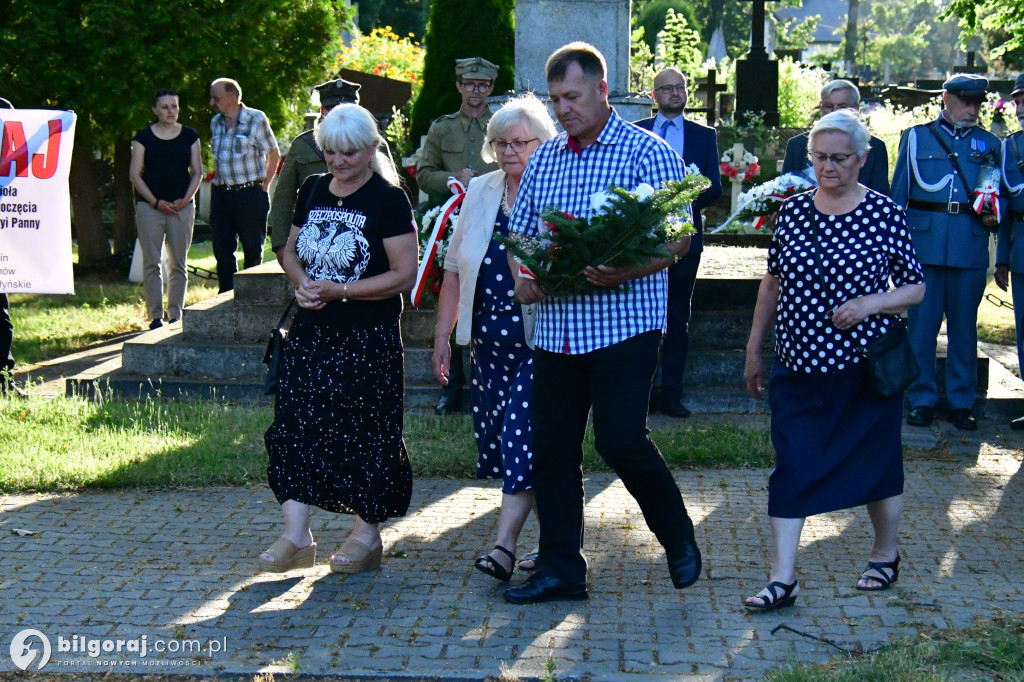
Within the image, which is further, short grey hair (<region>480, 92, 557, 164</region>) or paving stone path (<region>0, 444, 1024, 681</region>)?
short grey hair (<region>480, 92, 557, 164</region>)

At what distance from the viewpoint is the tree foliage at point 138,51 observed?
13062mm

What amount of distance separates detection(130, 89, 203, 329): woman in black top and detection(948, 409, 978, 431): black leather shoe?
255 inches

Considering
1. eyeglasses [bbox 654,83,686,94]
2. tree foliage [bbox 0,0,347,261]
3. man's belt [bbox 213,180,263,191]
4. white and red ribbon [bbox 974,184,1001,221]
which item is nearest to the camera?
white and red ribbon [bbox 974,184,1001,221]

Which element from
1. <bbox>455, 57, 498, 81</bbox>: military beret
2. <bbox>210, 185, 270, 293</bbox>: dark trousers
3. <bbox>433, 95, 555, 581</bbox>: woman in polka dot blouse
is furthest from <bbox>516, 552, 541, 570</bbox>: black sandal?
<bbox>210, 185, 270, 293</bbox>: dark trousers

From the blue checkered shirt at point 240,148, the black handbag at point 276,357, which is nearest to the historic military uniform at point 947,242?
the black handbag at point 276,357

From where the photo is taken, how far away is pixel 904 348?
4832 mm

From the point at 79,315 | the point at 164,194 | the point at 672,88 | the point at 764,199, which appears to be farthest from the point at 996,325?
the point at 79,315

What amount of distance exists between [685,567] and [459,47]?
11145 millimetres

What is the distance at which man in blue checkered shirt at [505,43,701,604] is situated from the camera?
470cm

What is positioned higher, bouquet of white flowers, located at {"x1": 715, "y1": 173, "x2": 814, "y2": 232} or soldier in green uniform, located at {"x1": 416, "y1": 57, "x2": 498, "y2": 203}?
soldier in green uniform, located at {"x1": 416, "y1": 57, "x2": 498, "y2": 203}

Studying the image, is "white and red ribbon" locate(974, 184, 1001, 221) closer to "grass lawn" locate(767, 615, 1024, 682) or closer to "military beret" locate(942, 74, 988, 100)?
"military beret" locate(942, 74, 988, 100)

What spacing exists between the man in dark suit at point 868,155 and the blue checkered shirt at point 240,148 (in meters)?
5.13

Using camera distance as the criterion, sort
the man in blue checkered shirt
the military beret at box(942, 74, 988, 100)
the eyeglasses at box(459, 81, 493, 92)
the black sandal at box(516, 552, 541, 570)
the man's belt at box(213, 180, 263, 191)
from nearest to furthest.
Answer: the man in blue checkered shirt, the black sandal at box(516, 552, 541, 570), the military beret at box(942, 74, 988, 100), the eyeglasses at box(459, 81, 493, 92), the man's belt at box(213, 180, 263, 191)

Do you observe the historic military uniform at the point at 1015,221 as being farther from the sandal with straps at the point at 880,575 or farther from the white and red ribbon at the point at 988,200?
the sandal with straps at the point at 880,575
